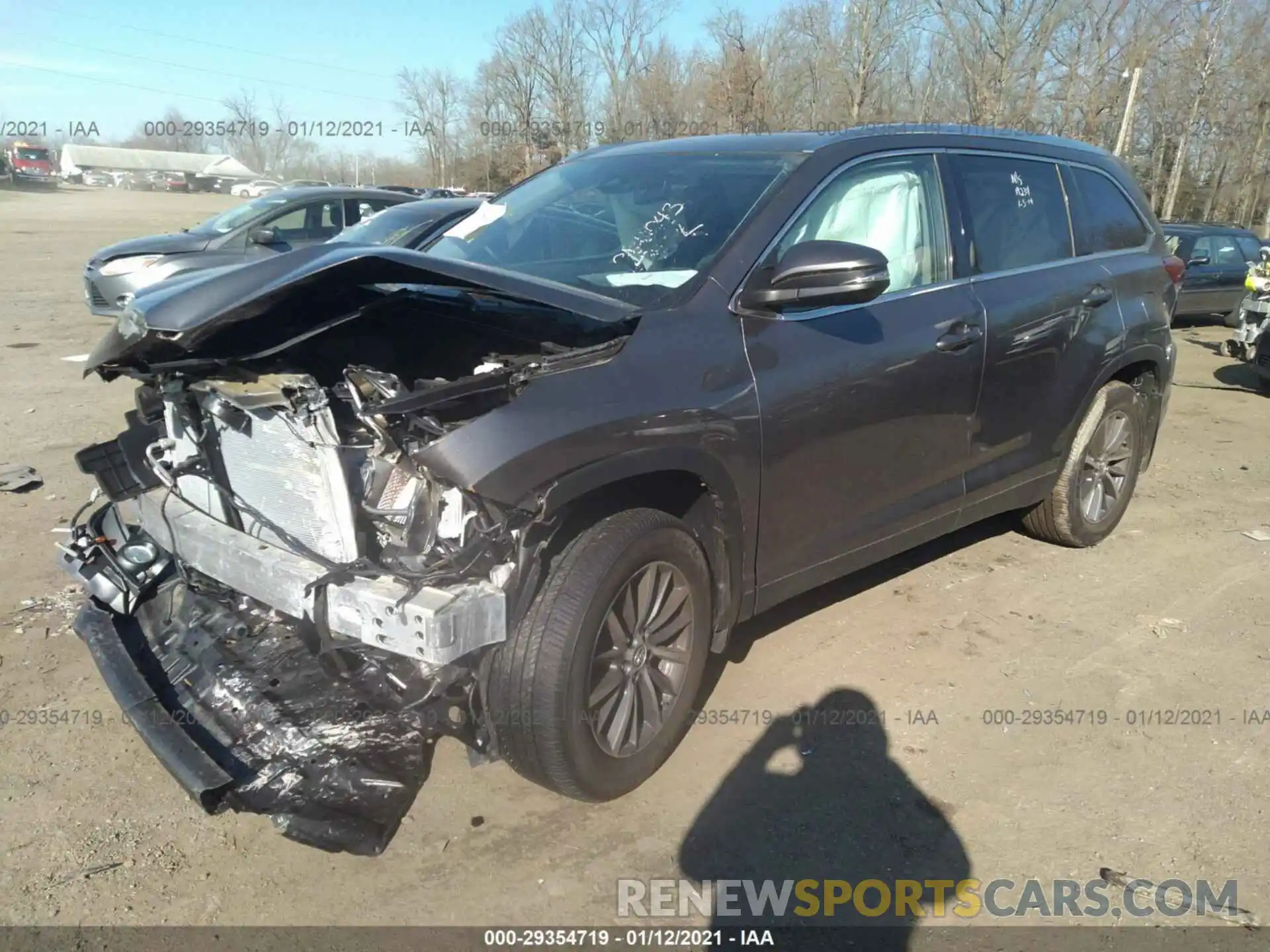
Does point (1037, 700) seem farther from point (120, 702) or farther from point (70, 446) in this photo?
point (70, 446)

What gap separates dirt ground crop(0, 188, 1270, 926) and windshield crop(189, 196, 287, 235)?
707 centimetres

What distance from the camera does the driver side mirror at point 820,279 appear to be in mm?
2893

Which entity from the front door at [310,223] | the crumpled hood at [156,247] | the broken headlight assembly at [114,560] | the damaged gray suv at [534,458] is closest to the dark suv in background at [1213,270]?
the front door at [310,223]

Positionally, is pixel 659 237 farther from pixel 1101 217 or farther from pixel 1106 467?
pixel 1106 467

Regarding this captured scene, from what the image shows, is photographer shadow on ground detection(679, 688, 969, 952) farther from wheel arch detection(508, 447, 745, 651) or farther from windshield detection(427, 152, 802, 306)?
windshield detection(427, 152, 802, 306)

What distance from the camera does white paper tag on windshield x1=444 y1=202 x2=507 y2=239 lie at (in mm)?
4027

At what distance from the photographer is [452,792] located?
3.02 meters

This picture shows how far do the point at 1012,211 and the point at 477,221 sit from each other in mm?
2338

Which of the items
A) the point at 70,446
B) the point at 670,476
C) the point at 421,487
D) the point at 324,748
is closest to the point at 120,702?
the point at 324,748

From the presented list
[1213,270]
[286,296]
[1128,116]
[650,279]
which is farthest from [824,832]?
[1128,116]

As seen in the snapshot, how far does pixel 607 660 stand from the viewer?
9.33ft

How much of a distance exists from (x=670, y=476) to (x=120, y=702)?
180cm

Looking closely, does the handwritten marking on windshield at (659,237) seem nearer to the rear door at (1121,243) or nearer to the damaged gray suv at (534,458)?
the damaged gray suv at (534,458)

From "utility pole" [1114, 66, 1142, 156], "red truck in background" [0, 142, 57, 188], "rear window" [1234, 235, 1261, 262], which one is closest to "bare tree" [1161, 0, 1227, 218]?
"utility pole" [1114, 66, 1142, 156]
